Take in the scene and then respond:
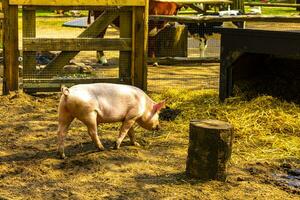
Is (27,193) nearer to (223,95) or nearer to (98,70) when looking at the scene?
(223,95)

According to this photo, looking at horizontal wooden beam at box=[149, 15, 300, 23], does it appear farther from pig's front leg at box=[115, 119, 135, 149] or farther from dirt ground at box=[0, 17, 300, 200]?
pig's front leg at box=[115, 119, 135, 149]

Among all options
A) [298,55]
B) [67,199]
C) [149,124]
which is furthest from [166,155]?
[298,55]

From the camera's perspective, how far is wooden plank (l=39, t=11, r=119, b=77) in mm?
8164

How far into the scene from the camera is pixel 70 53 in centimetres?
818

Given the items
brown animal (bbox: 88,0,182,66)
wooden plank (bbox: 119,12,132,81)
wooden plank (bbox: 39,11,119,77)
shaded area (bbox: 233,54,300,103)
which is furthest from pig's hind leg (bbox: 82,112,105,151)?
brown animal (bbox: 88,0,182,66)

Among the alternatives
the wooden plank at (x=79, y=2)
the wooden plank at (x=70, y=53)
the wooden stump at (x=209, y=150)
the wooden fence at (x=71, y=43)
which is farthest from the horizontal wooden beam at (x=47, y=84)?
the wooden stump at (x=209, y=150)

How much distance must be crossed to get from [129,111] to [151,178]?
94 cm

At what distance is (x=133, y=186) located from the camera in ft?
14.5

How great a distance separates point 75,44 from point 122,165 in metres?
3.52

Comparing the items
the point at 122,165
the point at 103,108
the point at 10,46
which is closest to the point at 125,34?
the point at 10,46

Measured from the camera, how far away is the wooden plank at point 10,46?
791 centimetres

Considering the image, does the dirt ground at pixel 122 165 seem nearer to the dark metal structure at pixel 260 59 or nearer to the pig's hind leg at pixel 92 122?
the pig's hind leg at pixel 92 122

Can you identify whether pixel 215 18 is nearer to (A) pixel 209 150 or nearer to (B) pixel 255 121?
(B) pixel 255 121

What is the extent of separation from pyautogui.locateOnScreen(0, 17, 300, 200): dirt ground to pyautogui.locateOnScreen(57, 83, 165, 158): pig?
9.0 inches
